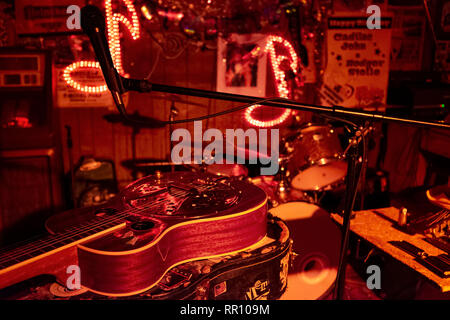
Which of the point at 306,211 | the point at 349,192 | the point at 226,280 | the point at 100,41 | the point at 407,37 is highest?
the point at 407,37

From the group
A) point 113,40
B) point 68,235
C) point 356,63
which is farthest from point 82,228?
point 356,63

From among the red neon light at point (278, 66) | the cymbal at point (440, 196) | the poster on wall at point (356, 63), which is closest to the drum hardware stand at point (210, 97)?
the cymbal at point (440, 196)

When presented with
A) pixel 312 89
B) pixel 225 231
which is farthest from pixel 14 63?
pixel 312 89

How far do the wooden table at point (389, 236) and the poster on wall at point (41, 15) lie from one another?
2592 millimetres

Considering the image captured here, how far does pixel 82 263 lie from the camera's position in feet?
3.65

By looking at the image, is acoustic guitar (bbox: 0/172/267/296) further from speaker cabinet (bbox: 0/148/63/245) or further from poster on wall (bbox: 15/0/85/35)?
poster on wall (bbox: 15/0/85/35)

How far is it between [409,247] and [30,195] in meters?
2.42

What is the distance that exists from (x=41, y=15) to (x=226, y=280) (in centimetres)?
266

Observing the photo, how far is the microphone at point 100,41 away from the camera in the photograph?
852 millimetres

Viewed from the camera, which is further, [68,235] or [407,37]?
[407,37]

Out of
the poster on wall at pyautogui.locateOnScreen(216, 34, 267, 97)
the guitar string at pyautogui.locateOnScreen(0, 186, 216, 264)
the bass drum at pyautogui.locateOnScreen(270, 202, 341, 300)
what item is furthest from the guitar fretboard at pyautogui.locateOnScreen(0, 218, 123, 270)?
the poster on wall at pyautogui.locateOnScreen(216, 34, 267, 97)

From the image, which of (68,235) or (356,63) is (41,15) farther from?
(356,63)

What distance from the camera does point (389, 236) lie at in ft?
5.41
